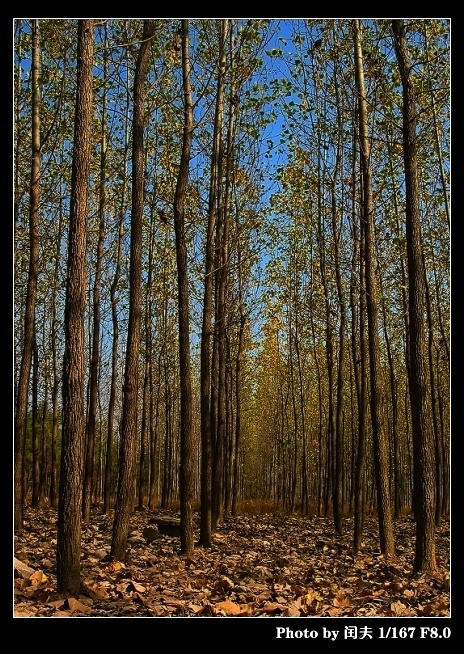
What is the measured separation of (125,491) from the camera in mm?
8234

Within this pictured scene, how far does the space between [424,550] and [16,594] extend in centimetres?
451

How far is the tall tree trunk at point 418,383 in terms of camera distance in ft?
24.5

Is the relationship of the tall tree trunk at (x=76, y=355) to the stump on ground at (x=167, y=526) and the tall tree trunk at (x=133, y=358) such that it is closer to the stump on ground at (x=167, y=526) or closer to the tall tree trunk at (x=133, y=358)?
the tall tree trunk at (x=133, y=358)

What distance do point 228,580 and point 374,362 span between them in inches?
184

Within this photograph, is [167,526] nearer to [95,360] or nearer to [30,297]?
[95,360]

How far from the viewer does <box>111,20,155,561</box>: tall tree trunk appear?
823cm

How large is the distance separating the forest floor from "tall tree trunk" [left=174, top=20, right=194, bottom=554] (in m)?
0.65

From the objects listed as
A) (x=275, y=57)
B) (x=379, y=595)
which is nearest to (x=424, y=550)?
(x=379, y=595)

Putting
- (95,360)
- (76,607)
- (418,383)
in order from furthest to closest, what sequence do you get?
(95,360), (418,383), (76,607)

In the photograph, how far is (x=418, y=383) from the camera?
300 inches

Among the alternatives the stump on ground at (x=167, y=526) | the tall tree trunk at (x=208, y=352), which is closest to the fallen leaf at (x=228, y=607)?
the tall tree trunk at (x=208, y=352)

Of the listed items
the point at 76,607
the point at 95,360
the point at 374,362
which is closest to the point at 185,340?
the point at 374,362

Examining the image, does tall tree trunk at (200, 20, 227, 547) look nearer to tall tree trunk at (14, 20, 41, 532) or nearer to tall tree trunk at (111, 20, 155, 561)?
tall tree trunk at (111, 20, 155, 561)

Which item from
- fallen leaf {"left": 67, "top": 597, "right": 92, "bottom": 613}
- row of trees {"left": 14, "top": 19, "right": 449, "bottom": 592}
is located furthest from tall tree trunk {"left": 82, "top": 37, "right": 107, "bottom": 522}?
fallen leaf {"left": 67, "top": 597, "right": 92, "bottom": 613}
